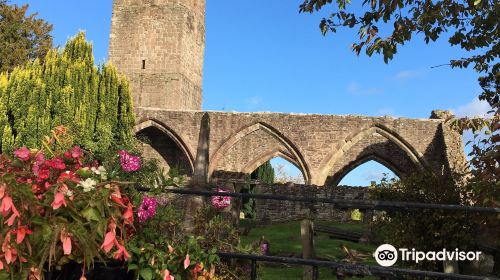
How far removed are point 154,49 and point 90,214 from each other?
2574 cm

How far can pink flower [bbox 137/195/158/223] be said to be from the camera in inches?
88.3

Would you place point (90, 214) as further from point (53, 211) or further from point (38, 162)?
point (38, 162)

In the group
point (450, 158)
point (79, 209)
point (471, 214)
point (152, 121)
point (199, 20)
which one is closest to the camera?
point (79, 209)

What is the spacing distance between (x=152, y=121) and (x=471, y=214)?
1861 centimetres

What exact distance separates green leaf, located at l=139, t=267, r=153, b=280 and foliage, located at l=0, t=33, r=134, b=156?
14.8 meters

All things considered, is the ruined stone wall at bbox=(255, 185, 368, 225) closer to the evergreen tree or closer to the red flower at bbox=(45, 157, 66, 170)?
the evergreen tree

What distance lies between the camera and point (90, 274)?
2064 millimetres

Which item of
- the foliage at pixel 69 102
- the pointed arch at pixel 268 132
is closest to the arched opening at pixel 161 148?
the pointed arch at pixel 268 132

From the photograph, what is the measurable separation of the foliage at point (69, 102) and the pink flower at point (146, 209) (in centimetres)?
1462

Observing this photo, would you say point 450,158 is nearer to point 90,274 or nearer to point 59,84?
point 59,84

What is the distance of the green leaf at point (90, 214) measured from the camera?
1833 millimetres

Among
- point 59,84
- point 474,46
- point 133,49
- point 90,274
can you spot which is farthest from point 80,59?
point 90,274

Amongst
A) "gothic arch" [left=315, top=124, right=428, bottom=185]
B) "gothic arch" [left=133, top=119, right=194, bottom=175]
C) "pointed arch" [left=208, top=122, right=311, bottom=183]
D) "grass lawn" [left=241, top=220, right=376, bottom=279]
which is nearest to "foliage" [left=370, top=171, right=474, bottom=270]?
"grass lawn" [left=241, top=220, right=376, bottom=279]

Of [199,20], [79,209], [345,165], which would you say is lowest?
[79,209]
